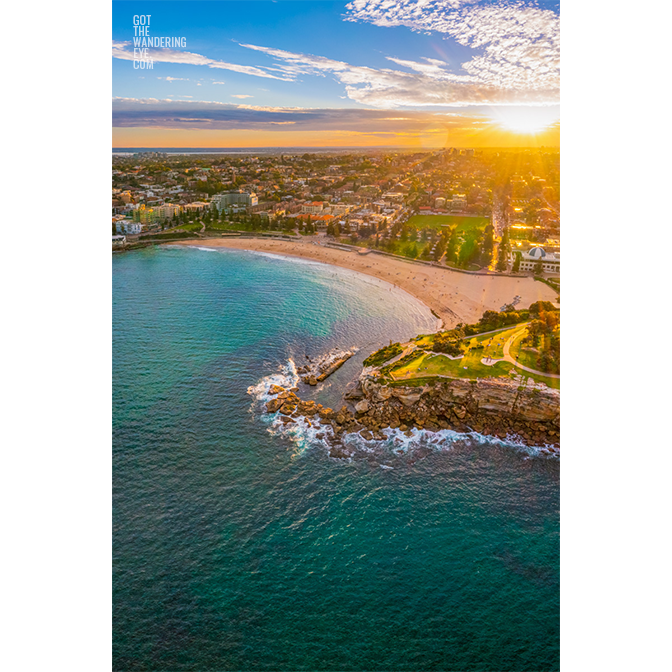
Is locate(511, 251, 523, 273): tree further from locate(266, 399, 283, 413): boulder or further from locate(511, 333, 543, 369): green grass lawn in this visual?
locate(266, 399, 283, 413): boulder

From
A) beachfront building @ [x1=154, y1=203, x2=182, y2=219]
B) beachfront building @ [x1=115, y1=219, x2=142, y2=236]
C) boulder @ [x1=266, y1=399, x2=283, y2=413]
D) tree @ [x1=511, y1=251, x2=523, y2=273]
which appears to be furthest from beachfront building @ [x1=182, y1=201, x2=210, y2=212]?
tree @ [x1=511, y1=251, x2=523, y2=273]

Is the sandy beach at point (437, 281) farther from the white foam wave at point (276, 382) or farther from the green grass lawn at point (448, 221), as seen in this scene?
the white foam wave at point (276, 382)

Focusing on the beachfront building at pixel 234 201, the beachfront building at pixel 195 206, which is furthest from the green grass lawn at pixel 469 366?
the beachfront building at pixel 195 206

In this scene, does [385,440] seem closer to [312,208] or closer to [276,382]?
[276,382]

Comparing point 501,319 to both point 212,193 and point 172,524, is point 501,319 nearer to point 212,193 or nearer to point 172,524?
point 172,524

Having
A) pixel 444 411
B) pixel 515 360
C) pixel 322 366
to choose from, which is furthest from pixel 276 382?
pixel 515 360

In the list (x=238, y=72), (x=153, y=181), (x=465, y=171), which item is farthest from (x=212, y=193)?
(x=465, y=171)
